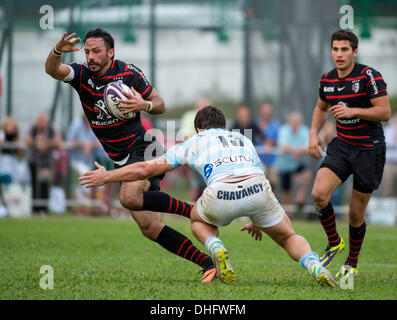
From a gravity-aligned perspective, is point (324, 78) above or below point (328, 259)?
above

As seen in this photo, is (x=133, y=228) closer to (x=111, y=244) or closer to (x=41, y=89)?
(x=111, y=244)

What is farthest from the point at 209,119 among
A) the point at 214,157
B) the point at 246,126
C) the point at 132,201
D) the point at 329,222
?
the point at 246,126

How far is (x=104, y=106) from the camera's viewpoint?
303 inches

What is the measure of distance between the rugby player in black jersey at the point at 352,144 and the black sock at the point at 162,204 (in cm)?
139

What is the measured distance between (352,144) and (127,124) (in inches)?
94.7

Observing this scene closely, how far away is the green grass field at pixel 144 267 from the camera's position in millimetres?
6137

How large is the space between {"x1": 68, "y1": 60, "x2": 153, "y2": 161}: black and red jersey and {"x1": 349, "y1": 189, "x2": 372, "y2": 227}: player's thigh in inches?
93.3

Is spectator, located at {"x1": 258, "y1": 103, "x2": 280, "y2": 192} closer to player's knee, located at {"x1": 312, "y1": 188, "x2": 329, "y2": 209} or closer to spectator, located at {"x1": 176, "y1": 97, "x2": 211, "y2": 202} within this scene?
spectator, located at {"x1": 176, "y1": 97, "x2": 211, "y2": 202}

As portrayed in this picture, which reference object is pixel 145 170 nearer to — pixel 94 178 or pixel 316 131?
pixel 94 178

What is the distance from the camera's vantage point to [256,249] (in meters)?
10.4

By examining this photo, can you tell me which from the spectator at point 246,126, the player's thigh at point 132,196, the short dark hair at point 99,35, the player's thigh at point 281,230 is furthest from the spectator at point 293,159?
the player's thigh at point 281,230

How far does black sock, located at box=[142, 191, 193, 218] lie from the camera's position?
734 centimetres

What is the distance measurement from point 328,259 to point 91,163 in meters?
8.79
